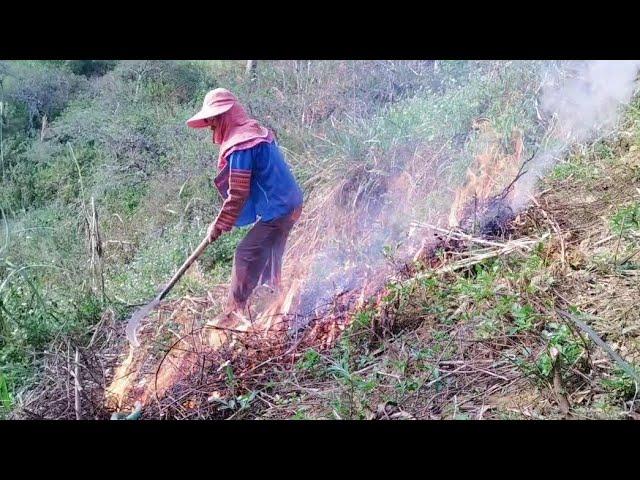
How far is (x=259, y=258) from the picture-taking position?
2578mm

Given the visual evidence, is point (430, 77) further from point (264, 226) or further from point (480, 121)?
point (264, 226)

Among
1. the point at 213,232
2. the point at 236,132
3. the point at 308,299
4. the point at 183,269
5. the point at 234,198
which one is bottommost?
the point at 308,299

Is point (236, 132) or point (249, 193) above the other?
point (236, 132)

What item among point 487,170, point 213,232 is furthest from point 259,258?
point 487,170

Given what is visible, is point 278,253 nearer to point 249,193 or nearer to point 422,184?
point 249,193

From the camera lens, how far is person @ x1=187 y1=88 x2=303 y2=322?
8.23 ft

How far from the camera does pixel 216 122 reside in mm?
2545

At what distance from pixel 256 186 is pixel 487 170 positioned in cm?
106

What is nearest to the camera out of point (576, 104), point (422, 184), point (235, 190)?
point (235, 190)

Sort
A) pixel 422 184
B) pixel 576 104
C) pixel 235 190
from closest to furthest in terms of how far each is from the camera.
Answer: pixel 235 190, pixel 422 184, pixel 576 104

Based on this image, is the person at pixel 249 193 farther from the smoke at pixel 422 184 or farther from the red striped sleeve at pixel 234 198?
the smoke at pixel 422 184

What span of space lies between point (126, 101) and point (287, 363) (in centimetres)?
134

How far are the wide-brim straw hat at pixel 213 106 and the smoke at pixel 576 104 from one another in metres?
1.35

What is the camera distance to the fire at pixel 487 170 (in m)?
2.76
